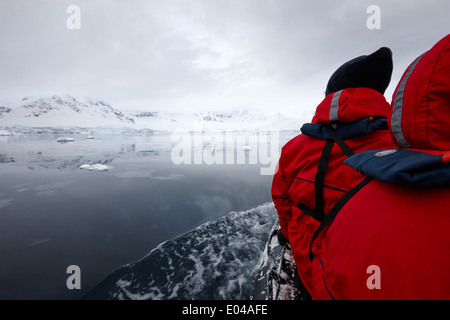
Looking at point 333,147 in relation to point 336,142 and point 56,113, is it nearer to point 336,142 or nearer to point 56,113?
point 336,142

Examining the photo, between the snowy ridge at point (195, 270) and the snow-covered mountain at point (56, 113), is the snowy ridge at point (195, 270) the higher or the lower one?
the lower one

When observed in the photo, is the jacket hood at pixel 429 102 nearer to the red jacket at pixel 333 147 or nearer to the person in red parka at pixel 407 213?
the person in red parka at pixel 407 213

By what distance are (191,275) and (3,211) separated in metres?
6.27

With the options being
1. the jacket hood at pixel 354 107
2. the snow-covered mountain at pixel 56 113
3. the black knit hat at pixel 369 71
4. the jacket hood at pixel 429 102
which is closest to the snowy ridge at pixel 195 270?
the jacket hood at pixel 354 107

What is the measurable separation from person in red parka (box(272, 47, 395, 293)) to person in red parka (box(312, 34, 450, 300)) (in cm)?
42

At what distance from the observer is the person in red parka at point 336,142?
1.13m

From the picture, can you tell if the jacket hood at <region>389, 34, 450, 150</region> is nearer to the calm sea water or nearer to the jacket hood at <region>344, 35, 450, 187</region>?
the jacket hood at <region>344, 35, 450, 187</region>

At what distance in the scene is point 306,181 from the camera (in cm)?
128

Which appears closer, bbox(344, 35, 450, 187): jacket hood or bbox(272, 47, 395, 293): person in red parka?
bbox(344, 35, 450, 187): jacket hood

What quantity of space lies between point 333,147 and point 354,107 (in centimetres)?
29

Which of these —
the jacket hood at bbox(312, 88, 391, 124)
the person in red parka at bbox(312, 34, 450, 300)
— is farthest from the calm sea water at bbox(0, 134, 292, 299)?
the jacket hood at bbox(312, 88, 391, 124)

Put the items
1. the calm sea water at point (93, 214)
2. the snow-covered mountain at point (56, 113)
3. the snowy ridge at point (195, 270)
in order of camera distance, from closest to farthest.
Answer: the snowy ridge at point (195, 270)
the calm sea water at point (93, 214)
the snow-covered mountain at point (56, 113)

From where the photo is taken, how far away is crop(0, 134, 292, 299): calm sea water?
3061mm
